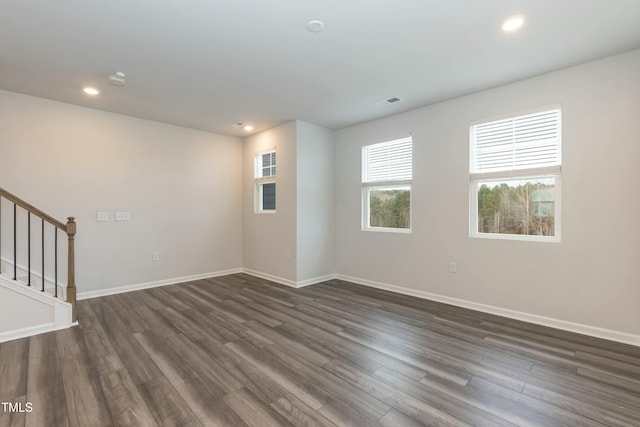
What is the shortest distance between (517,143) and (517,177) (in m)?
0.39

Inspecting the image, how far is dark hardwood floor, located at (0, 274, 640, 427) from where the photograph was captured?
178cm

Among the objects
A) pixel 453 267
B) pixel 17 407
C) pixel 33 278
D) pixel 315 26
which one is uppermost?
pixel 315 26

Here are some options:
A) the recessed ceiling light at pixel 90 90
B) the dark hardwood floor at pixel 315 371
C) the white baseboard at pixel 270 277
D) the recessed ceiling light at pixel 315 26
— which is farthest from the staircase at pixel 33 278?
the recessed ceiling light at pixel 315 26

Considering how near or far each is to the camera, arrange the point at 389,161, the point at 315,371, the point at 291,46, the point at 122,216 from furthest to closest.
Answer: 1. the point at 389,161
2. the point at 122,216
3. the point at 291,46
4. the point at 315,371

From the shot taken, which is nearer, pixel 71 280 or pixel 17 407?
pixel 17 407

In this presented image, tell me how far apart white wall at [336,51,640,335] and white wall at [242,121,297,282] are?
1.61 meters

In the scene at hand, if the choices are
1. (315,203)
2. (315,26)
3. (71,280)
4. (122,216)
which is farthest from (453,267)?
(122,216)

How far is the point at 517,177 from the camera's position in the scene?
3.36 m

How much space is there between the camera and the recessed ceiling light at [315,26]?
7.43 ft

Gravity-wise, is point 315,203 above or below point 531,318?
above

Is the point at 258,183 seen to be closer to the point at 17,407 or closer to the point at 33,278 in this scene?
the point at 33,278

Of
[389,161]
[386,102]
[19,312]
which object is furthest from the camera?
[389,161]

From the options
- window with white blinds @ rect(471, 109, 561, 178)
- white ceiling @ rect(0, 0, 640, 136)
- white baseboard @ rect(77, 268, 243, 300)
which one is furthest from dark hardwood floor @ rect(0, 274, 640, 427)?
white ceiling @ rect(0, 0, 640, 136)

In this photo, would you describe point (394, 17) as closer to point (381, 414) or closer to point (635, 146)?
point (635, 146)
